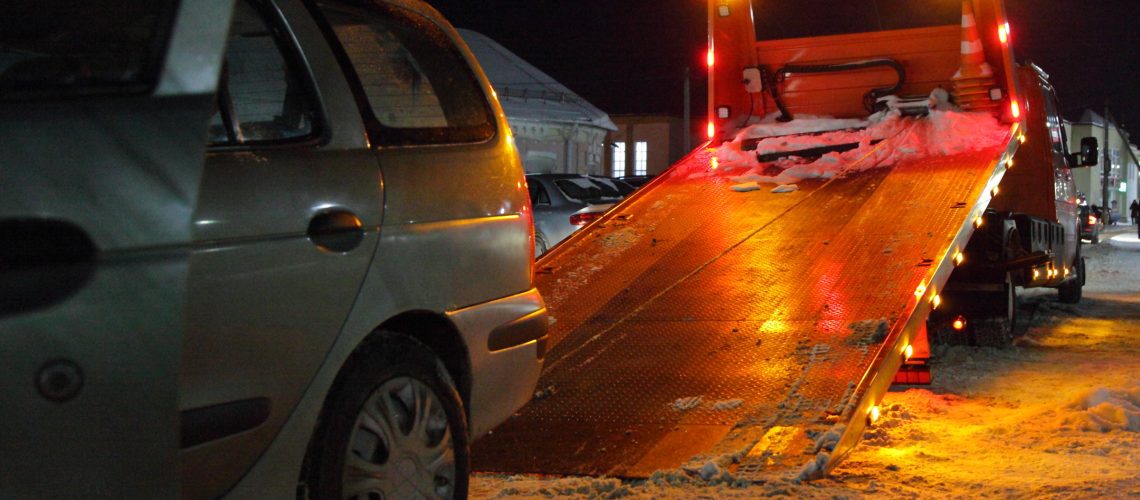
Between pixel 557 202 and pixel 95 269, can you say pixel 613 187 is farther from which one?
pixel 95 269

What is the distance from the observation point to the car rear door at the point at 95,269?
2.23 m

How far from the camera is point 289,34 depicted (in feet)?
11.5

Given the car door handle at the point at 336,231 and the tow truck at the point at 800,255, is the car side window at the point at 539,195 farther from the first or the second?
the car door handle at the point at 336,231

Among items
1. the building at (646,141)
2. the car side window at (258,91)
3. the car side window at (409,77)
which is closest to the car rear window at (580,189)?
the car side window at (409,77)

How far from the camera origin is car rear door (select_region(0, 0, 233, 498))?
2.23 meters

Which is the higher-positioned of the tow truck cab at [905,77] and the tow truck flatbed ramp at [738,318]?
the tow truck cab at [905,77]

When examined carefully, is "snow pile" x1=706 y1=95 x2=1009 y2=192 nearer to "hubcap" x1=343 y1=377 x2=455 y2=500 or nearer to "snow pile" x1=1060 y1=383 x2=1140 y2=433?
"snow pile" x1=1060 y1=383 x2=1140 y2=433

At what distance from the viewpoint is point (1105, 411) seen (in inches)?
249

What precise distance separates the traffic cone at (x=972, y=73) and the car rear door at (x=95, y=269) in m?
9.10

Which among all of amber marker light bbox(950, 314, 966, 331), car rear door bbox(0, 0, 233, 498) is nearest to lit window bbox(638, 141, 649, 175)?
amber marker light bbox(950, 314, 966, 331)

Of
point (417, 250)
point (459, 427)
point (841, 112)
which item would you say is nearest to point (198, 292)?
point (417, 250)

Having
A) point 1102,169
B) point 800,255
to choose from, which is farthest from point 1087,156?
point 1102,169

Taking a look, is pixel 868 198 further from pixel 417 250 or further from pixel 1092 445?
pixel 417 250

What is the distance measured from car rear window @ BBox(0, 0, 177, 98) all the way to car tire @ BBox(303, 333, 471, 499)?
1110 millimetres
